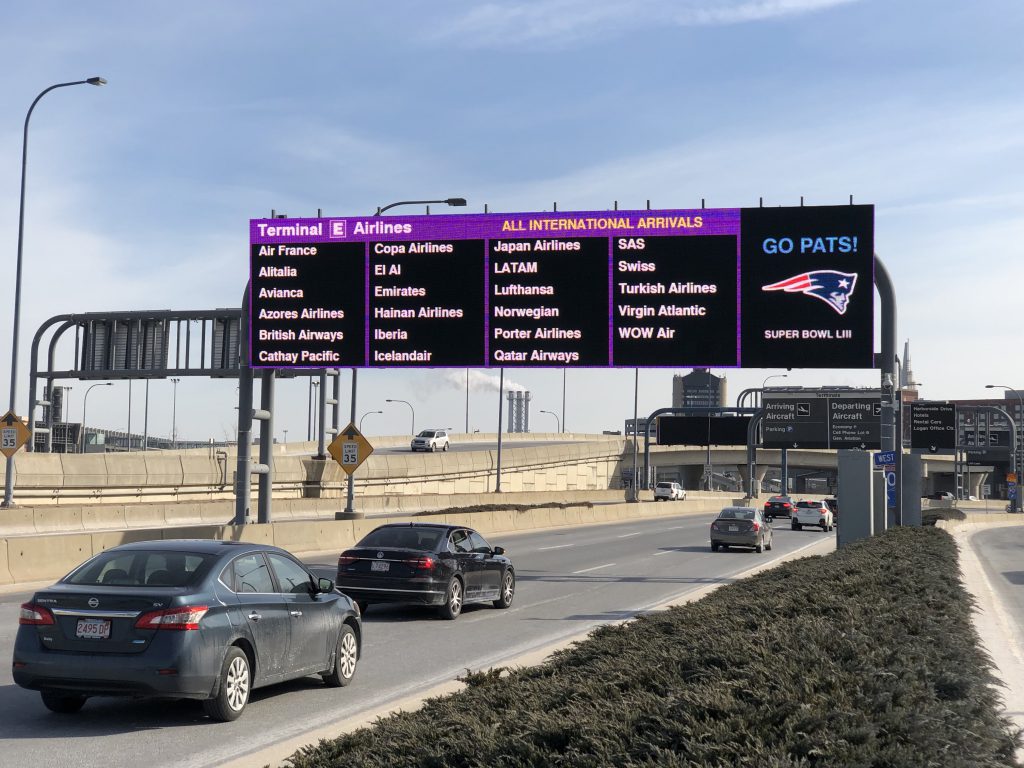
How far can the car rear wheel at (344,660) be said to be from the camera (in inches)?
478

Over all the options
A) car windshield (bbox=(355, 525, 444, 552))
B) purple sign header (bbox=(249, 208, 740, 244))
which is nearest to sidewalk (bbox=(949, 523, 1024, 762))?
Result: car windshield (bbox=(355, 525, 444, 552))

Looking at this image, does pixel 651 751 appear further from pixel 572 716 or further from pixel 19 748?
pixel 19 748

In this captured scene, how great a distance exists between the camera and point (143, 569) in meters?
10.4

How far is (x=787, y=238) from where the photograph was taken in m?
28.2

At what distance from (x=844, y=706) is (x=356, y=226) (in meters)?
24.4

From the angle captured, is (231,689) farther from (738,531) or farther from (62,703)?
(738,531)

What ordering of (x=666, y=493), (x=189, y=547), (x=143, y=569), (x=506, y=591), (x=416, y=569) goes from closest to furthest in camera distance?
(x=143, y=569) < (x=189, y=547) < (x=416, y=569) < (x=506, y=591) < (x=666, y=493)

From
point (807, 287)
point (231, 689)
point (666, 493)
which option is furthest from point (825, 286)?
point (666, 493)

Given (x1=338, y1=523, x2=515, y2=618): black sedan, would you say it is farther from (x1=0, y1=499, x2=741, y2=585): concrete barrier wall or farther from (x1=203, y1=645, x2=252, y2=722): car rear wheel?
(x1=203, y1=645, x2=252, y2=722): car rear wheel

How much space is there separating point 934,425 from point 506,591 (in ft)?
220

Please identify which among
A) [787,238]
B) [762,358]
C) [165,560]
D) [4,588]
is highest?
[787,238]

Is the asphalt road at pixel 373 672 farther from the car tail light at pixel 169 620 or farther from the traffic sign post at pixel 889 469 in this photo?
the traffic sign post at pixel 889 469

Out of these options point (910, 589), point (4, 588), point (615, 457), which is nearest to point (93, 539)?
point (4, 588)

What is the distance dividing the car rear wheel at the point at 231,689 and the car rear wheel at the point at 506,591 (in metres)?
10.6
